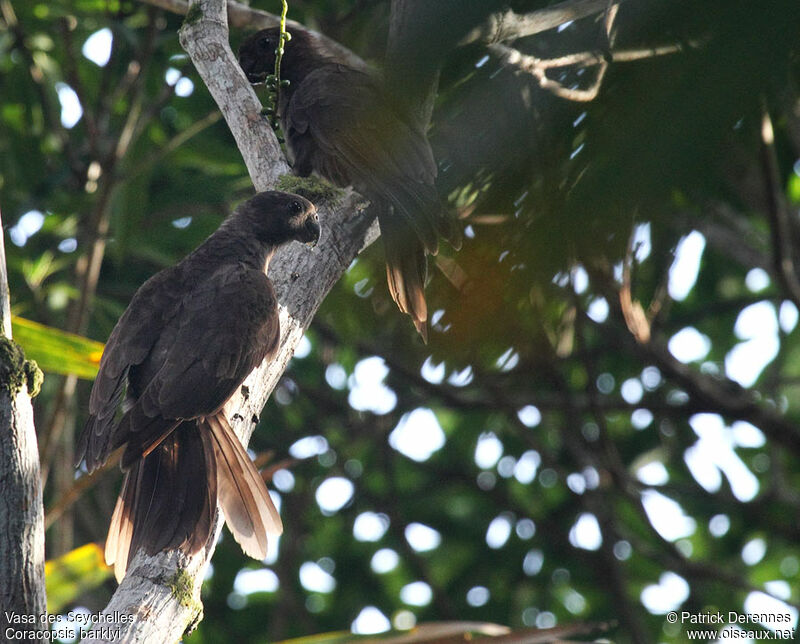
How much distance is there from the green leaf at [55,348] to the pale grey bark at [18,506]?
120cm

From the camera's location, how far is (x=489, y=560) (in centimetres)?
666

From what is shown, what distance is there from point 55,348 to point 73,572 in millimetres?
952

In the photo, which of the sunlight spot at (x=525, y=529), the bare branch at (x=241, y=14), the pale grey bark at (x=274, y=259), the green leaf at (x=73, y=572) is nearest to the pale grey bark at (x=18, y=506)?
the pale grey bark at (x=274, y=259)

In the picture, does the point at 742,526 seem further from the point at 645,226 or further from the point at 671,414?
the point at 645,226

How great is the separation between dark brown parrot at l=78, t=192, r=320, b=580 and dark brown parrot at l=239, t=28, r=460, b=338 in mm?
359

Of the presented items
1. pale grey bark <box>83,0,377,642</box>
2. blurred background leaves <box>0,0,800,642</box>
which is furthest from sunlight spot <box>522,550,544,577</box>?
pale grey bark <box>83,0,377,642</box>

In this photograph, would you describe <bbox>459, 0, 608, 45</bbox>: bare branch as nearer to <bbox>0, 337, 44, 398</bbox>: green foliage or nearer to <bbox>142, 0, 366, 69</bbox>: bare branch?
<bbox>0, 337, 44, 398</bbox>: green foliage

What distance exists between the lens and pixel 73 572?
11.5ft

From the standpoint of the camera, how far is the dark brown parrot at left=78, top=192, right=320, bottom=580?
284cm

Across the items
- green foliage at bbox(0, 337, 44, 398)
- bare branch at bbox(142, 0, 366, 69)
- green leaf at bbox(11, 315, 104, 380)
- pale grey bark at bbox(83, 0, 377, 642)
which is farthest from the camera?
bare branch at bbox(142, 0, 366, 69)

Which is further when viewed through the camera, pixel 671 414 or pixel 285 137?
pixel 671 414

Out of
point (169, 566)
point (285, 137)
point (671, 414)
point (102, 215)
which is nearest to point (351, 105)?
point (285, 137)

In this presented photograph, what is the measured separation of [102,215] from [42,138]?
1363mm

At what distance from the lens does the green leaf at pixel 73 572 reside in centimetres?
349
